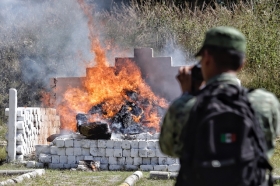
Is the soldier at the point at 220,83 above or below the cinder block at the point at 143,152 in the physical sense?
above

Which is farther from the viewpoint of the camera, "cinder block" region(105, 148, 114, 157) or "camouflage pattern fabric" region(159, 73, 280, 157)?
"cinder block" region(105, 148, 114, 157)

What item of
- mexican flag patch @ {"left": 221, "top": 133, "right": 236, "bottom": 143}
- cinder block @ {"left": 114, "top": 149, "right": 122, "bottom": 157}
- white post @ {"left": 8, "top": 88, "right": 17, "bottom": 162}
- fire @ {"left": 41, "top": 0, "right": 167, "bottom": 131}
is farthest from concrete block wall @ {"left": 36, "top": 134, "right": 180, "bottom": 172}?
mexican flag patch @ {"left": 221, "top": 133, "right": 236, "bottom": 143}

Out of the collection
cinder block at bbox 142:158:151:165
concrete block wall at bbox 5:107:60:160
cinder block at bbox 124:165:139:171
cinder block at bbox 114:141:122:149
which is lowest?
cinder block at bbox 124:165:139:171

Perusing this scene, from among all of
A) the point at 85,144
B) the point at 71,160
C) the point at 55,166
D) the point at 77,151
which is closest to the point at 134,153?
the point at 85,144

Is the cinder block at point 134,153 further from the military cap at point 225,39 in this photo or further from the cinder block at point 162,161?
the military cap at point 225,39

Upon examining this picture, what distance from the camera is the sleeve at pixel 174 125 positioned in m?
2.87

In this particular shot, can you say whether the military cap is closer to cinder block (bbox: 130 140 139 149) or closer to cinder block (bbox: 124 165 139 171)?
cinder block (bbox: 130 140 139 149)

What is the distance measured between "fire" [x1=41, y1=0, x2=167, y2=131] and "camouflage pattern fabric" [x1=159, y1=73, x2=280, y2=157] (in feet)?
30.7

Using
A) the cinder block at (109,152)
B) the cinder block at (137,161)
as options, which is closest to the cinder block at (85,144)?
the cinder block at (109,152)

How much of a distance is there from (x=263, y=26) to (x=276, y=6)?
2414 mm

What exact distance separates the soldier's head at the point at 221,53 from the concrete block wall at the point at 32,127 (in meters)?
8.30

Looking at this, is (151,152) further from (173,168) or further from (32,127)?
(32,127)

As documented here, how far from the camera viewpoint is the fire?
41.3 ft

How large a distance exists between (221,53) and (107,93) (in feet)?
33.2
